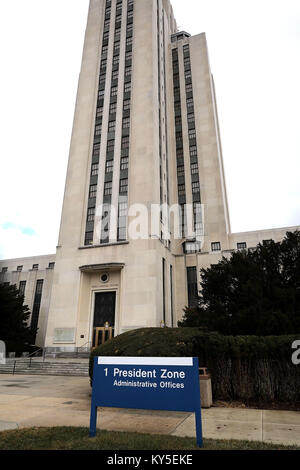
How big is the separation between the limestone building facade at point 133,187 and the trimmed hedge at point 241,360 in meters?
20.3

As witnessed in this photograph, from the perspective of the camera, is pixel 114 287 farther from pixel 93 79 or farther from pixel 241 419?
pixel 93 79

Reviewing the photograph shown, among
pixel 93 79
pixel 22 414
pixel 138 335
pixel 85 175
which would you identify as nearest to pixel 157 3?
pixel 93 79

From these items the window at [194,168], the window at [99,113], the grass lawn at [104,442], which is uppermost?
the window at [99,113]

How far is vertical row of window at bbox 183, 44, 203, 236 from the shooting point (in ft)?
149

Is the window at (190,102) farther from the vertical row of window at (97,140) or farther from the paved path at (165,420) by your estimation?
the paved path at (165,420)

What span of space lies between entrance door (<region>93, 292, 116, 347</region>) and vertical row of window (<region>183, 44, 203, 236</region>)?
17.8 metres

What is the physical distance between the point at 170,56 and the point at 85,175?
3721 centimetres

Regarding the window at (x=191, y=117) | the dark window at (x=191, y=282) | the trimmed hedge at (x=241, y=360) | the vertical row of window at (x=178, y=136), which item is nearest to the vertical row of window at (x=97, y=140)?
the dark window at (x=191, y=282)

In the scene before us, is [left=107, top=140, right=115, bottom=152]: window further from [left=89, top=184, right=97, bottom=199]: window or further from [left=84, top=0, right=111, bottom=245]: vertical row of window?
[left=89, top=184, right=97, bottom=199]: window

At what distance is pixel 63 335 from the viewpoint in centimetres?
3219

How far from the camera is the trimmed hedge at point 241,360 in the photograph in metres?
8.81

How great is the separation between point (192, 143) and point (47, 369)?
1663 inches

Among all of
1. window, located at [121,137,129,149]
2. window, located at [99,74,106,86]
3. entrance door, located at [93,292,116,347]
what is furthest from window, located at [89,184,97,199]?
window, located at [99,74,106,86]

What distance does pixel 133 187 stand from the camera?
3659 cm
